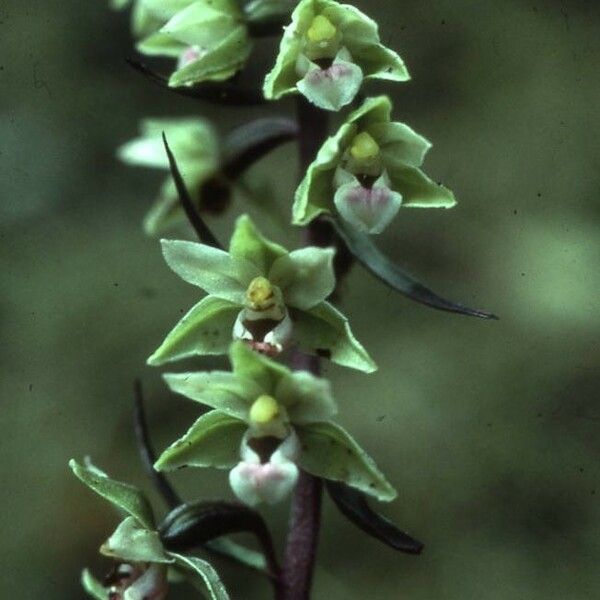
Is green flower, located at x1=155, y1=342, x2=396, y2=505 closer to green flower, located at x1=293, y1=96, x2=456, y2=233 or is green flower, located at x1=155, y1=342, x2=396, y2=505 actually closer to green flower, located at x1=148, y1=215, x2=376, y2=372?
green flower, located at x1=148, y1=215, x2=376, y2=372

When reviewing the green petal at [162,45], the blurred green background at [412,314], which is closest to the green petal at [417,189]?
the green petal at [162,45]

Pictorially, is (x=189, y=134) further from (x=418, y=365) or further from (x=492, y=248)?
(x=492, y=248)

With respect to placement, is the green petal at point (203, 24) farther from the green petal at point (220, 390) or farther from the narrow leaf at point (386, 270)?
the green petal at point (220, 390)

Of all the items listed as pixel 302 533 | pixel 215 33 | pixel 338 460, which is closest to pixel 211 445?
pixel 338 460

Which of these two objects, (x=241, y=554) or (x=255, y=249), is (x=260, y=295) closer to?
(x=255, y=249)

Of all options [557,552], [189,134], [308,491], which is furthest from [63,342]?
[308,491]

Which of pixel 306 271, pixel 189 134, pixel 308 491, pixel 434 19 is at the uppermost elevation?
pixel 306 271
